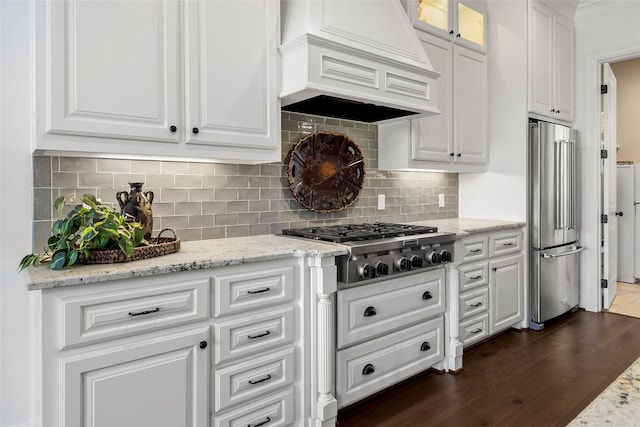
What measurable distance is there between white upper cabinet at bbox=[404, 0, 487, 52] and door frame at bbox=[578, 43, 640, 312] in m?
1.29

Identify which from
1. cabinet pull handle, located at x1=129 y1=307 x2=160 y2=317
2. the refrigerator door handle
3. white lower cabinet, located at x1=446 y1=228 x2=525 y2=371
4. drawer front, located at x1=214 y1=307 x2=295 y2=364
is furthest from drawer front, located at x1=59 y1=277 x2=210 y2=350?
the refrigerator door handle

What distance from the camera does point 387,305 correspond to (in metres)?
2.41

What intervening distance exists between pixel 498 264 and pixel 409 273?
1276mm

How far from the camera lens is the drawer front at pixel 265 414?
1860mm

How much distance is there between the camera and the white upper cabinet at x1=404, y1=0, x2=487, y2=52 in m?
3.19

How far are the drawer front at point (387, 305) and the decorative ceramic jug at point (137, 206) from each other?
1.01 meters

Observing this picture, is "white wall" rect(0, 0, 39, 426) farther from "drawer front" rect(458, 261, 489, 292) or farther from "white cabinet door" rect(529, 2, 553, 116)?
"white cabinet door" rect(529, 2, 553, 116)

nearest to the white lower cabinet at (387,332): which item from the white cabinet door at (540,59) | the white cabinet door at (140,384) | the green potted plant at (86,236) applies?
the white cabinet door at (140,384)

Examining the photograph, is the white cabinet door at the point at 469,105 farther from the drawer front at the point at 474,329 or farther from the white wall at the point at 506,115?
the drawer front at the point at 474,329

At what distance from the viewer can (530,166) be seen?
12.3 ft

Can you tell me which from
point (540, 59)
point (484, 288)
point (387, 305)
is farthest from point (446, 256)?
point (540, 59)

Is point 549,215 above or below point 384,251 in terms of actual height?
above

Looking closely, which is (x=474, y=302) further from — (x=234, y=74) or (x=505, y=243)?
(x=234, y=74)

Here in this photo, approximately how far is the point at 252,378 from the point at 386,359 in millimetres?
880
